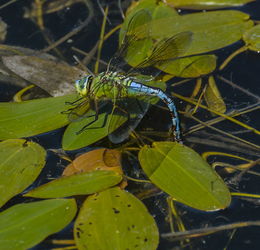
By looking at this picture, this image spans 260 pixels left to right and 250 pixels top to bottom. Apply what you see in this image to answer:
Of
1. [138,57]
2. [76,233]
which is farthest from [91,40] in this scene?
[76,233]

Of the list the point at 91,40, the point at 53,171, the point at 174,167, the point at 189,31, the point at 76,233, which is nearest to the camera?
the point at 76,233

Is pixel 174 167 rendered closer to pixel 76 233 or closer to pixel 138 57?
pixel 76 233

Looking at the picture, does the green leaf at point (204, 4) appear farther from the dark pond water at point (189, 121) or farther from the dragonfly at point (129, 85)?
the dragonfly at point (129, 85)

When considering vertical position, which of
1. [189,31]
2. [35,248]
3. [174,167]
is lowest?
[35,248]

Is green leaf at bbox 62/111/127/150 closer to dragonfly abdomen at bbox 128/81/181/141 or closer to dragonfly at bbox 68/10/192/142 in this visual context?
dragonfly at bbox 68/10/192/142

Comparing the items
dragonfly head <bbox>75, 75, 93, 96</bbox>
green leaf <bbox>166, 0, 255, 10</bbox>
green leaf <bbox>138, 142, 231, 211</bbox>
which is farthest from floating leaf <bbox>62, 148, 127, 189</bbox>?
green leaf <bbox>166, 0, 255, 10</bbox>

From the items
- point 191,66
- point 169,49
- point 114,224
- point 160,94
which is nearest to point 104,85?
point 160,94
